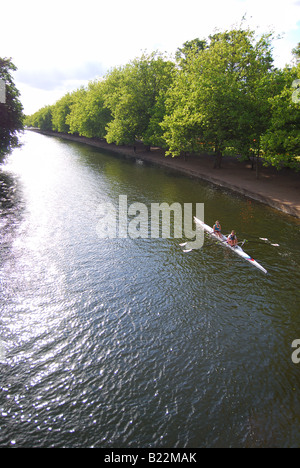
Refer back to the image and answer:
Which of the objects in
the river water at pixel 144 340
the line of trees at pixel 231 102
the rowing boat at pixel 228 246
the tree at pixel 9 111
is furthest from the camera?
the tree at pixel 9 111

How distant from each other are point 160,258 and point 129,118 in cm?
4888

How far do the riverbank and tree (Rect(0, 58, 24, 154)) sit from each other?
2739cm

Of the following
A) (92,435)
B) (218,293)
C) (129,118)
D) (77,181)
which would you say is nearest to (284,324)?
(218,293)

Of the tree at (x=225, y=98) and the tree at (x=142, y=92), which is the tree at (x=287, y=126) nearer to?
the tree at (x=225, y=98)

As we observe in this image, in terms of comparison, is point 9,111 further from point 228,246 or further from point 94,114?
point 94,114

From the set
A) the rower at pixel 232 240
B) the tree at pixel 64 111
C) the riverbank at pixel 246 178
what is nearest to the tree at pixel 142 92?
the riverbank at pixel 246 178

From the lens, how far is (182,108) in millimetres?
45344

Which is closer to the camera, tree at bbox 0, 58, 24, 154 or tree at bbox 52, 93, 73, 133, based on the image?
tree at bbox 0, 58, 24, 154

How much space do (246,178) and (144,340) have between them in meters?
34.3

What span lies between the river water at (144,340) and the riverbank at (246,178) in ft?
20.5

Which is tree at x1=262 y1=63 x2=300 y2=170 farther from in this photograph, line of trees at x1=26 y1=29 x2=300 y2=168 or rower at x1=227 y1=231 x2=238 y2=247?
rower at x1=227 y1=231 x2=238 y2=247

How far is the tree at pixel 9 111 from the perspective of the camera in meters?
37.2

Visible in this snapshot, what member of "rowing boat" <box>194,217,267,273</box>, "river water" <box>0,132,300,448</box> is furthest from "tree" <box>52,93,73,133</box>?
"rowing boat" <box>194,217,267,273</box>

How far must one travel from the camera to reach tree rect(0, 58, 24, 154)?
37.2m
